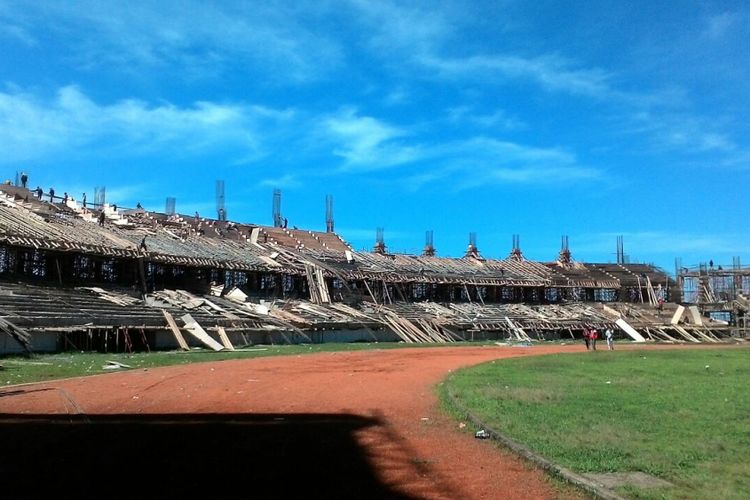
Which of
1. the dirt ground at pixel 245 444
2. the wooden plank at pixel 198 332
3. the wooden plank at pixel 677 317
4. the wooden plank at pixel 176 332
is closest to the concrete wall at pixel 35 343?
the wooden plank at pixel 176 332

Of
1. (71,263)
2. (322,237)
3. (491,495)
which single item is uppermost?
(322,237)

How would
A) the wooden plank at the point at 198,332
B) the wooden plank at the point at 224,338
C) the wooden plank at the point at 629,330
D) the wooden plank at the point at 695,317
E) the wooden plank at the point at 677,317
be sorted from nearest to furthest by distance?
1. the wooden plank at the point at 198,332
2. the wooden plank at the point at 224,338
3. the wooden plank at the point at 629,330
4. the wooden plank at the point at 677,317
5. the wooden plank at the point at 695,317

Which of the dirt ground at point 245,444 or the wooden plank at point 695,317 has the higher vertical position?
the wooden plank at point 695,317

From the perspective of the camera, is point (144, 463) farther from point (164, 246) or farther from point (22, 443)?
point (164, 246)

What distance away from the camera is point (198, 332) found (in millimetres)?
31469

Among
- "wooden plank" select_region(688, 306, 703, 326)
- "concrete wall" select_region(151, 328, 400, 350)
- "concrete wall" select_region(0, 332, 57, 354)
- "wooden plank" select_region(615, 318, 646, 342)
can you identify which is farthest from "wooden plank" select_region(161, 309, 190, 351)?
"wooden plank" select_region(688, 306, 703, 326)

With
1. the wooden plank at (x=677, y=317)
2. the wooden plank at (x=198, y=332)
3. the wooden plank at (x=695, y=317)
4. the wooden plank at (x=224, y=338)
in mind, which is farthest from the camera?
the wooden plank at (x=695, y=317)

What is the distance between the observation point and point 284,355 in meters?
28.8

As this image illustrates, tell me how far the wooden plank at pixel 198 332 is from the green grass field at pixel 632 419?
1445 centimetres

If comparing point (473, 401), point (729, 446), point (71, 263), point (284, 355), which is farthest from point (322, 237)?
point (729, 446)

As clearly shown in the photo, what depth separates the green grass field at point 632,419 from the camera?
784 cm

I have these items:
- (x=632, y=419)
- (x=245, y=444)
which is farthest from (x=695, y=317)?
(x=245, y=444)

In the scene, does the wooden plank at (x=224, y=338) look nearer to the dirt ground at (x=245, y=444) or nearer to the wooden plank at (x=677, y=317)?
the dirt ground at (x=245, y=444)

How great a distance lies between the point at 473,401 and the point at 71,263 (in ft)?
99.7
